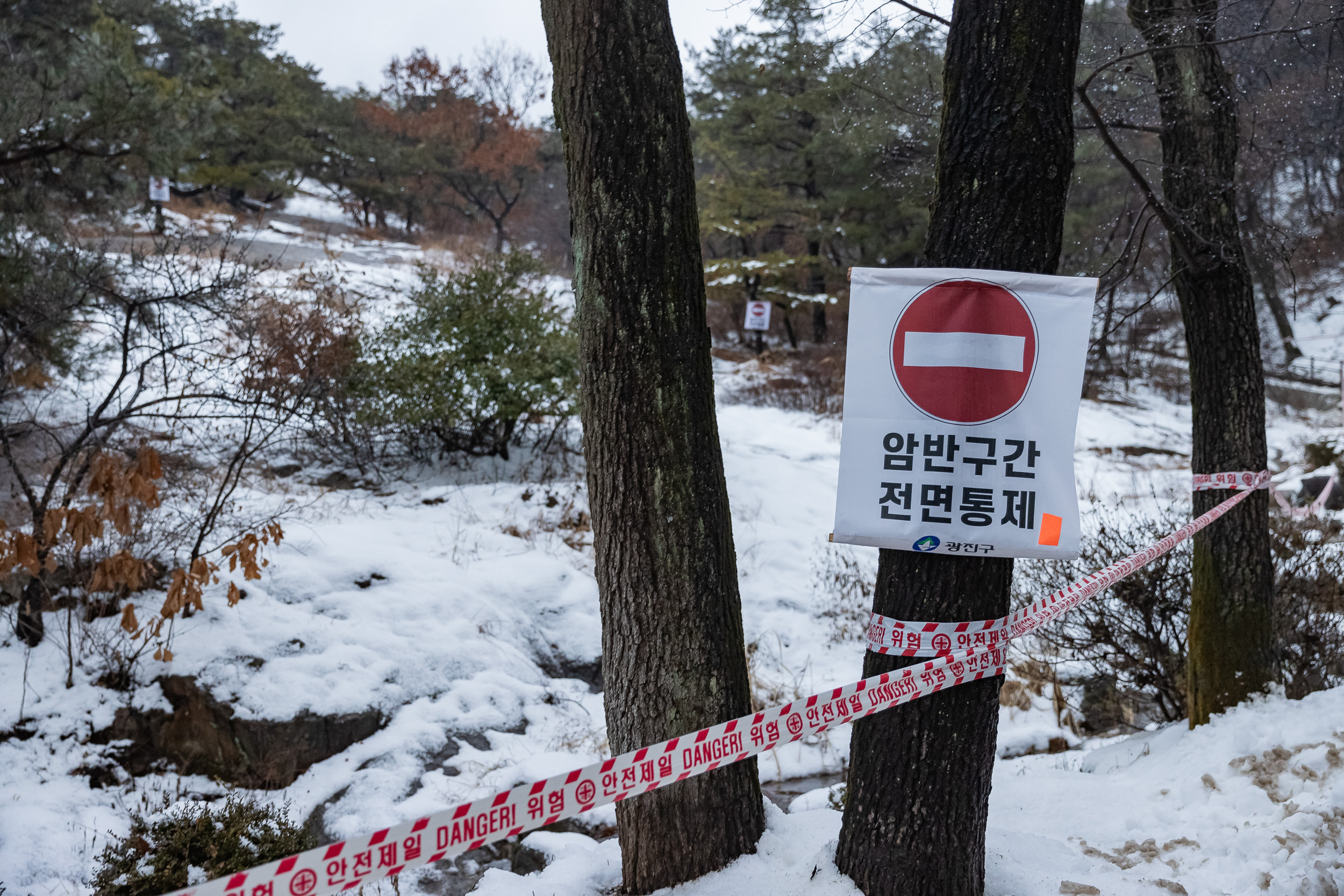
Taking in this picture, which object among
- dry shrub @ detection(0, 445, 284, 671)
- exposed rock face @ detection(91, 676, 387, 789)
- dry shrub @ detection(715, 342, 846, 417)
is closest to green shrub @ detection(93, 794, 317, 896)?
exposed rock face @ detection(91, 676, 387, 789)

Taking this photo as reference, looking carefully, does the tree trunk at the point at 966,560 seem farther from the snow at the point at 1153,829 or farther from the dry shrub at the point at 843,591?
the dry shrub at the point at 843,591

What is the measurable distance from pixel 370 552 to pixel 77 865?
9.30 feet

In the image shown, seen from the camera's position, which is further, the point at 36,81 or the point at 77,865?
the point at 36,81

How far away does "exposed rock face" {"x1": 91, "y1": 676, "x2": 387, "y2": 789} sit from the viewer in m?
4.29

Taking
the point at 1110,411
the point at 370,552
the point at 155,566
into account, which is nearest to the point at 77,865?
the point at 155,566

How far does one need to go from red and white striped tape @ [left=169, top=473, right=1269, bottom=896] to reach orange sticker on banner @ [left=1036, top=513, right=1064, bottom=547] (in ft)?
0.88

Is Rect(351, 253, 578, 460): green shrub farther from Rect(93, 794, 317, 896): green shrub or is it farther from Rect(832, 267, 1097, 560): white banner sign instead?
Rect(832, 267, 1097, 560): white banner sign

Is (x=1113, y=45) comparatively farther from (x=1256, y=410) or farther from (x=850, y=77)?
(x=1256, y=410)

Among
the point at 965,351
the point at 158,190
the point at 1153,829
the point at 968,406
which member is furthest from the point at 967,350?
the point at 158,190

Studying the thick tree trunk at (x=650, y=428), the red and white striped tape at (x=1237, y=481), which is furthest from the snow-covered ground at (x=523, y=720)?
the red and white striped tape at (x=1237, y=481)

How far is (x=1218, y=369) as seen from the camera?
3.91 metres

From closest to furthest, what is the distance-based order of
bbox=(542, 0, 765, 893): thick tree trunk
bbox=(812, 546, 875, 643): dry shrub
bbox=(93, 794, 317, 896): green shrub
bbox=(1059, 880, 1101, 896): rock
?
bbox=(542, 0, 765, 893): thick tree trunk < bbox=(1059, 880, 1101, 896): rock < bbox=(93, 794, 317, 896): green shrub < bbox=(812, 546, 875, 643): dry shrub

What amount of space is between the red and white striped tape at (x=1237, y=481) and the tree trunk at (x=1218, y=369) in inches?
1.4

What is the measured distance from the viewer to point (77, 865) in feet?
11.3
